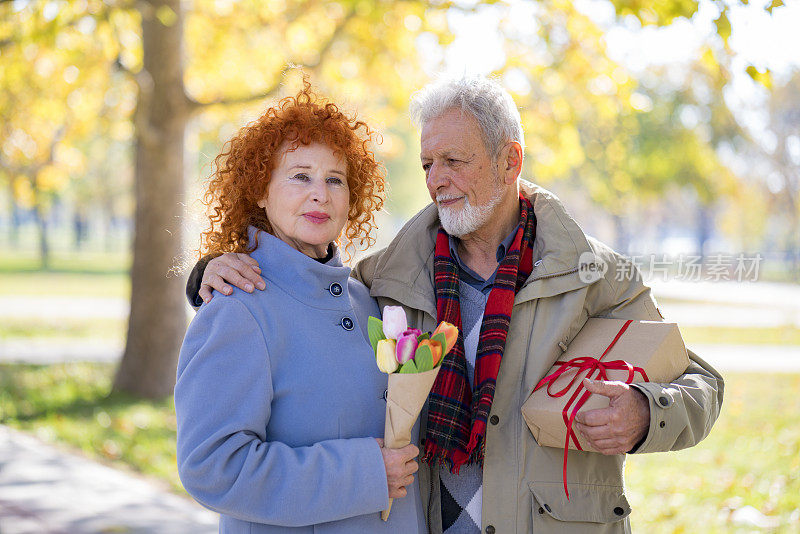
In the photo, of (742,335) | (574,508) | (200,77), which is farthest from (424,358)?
(742,335)

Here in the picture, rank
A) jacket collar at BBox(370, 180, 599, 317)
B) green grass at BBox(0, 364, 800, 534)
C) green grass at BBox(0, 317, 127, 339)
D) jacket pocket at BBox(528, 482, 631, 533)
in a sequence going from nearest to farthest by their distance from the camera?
jacket pocket at BBox(528, 482, 631, 533)
jacket collar at BBox(370, 180, 599, 317)
green grass at BBox(0, 364, 800, 534)
green grass at BBox(0, 317, 127, 339)

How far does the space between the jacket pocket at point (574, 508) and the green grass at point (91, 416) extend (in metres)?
4.05

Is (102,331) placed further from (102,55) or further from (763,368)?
(763,368)

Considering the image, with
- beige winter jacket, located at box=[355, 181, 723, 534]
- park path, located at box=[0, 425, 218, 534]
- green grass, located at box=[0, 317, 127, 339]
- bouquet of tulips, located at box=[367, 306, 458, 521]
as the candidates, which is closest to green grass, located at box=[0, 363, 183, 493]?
park path, located at box=[0, 425, 218, 534]

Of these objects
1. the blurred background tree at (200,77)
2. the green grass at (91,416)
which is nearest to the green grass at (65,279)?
the blurred background tree at (200,77)

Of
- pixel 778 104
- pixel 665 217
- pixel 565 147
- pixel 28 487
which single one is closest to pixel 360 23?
pixel 565 147

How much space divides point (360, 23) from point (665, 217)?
50918mm

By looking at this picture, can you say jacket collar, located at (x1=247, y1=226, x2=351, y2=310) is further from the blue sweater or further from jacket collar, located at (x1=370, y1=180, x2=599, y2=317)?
jacket collar, located at (x1=370, y1=180, x2=599, y2=317)

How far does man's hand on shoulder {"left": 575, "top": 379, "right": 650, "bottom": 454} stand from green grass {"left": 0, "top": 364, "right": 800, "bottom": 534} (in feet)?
10.4

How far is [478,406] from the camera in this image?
2492 mm

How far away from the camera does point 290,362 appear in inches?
86.4

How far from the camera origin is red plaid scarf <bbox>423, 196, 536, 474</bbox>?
249 centimetres

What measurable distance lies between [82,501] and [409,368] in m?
4.17

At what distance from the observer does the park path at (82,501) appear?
485cm
